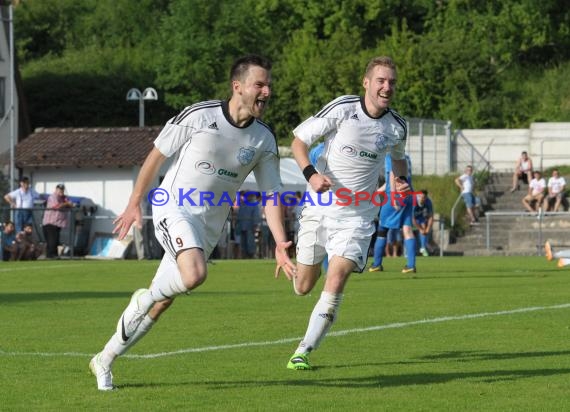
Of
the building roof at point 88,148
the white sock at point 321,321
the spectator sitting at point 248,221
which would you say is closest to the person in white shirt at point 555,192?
the spectator sitting at point 248,221

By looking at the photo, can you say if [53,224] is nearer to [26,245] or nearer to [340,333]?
[26,245]

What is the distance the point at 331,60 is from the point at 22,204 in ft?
97.9

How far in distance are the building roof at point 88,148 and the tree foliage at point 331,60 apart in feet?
64.4

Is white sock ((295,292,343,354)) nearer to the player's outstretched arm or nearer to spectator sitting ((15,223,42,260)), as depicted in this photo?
the player's outstretched arm

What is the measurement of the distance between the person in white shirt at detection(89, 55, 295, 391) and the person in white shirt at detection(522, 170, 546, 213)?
30.4 meters

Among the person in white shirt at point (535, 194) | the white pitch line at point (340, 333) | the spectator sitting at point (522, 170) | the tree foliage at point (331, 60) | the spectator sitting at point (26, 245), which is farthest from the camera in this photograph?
the tree foliage at point (331, 60)

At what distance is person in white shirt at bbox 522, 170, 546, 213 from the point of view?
3878cm

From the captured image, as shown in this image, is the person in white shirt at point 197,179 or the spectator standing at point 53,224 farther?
the spectator standing at point 53,224

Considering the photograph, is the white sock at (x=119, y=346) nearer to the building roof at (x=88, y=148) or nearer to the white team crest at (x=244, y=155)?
the white team crest at (x=244, y=155)

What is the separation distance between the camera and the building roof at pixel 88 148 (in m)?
38.8

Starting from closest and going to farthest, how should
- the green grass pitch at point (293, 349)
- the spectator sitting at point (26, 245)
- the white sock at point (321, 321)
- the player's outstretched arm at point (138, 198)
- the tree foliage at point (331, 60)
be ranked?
1. the green grass pitch at point (293, 349)
2. the player's outstretched arm at point (138, 198)
3. the white sock at point (321, 321)
4. the spectator sitting at point (26, 245)
5. the tree foliage at point (331, 60)

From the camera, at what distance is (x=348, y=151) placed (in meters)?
10.9

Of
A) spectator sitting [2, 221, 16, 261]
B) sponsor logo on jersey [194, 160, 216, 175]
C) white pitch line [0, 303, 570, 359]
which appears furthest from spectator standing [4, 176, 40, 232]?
sponsor logo on jersey [194, 160, 216, 175]

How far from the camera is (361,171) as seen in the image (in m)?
11.0
